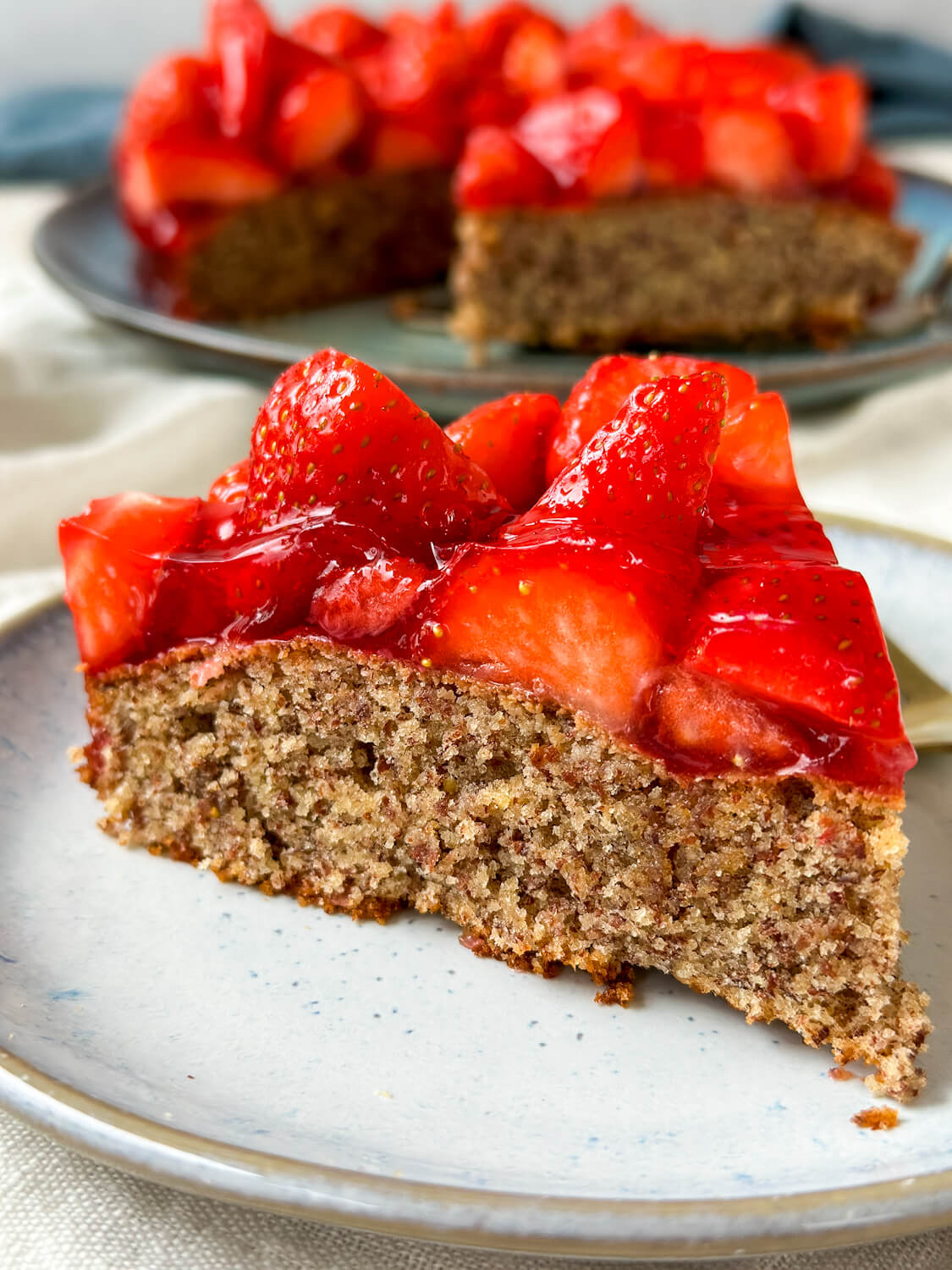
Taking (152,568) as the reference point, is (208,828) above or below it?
below

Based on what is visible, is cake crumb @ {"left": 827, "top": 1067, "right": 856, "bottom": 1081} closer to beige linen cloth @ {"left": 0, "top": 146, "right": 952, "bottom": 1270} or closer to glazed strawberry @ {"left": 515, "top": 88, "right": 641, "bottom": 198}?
beige linen cloth @ {"left": 0, "top": 146, "right": 952, "bottom": 1270}

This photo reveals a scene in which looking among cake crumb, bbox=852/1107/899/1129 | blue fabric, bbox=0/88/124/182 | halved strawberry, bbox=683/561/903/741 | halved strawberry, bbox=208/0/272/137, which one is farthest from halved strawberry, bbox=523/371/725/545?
blue fabric, bbox=0/88/124/182

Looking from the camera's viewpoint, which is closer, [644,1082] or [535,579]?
[644,1082]

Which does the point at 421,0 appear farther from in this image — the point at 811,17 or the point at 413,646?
the point at 413,646

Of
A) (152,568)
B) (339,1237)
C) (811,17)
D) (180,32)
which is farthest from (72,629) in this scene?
(180,32)

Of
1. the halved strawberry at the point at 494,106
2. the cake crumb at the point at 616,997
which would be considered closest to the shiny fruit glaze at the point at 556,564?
the cake crumb at the point at 616,997

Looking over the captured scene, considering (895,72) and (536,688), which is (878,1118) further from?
(895,72)

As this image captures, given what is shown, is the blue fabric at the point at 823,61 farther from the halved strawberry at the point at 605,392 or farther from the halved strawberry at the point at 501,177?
the halved strawberry at the point at 605,392
